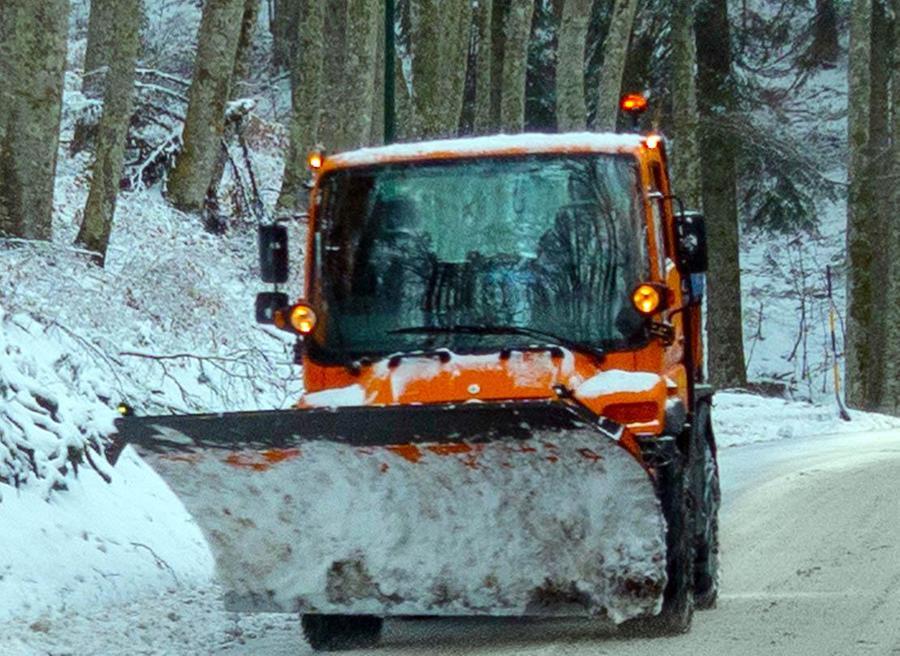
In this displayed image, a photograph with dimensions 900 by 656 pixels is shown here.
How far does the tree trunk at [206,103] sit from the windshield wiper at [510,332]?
11463mm

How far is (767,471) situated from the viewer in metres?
15.8

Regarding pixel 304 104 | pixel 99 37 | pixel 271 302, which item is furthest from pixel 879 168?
pixel 271 302

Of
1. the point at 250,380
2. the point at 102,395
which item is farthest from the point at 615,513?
the point at 250,380

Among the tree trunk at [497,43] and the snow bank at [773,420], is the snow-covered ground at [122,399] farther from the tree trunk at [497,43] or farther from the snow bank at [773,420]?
the tree trunk at [497,43]

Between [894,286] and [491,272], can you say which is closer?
[491,272]

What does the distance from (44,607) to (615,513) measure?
2.94 metres

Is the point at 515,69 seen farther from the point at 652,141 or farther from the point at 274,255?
the point at 274,255

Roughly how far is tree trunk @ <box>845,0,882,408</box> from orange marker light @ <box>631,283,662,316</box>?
2042 cm

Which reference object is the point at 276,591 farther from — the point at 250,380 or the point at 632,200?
the point at 250,380

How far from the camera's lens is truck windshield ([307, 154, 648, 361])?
8.32m

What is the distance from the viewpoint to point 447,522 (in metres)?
7.63

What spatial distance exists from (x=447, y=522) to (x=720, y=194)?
21391mm

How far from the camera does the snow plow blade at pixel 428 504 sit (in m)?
7.44

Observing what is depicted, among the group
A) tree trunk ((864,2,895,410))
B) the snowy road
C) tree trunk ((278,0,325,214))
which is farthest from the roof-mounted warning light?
tree trunk ((864,2,895,410))
